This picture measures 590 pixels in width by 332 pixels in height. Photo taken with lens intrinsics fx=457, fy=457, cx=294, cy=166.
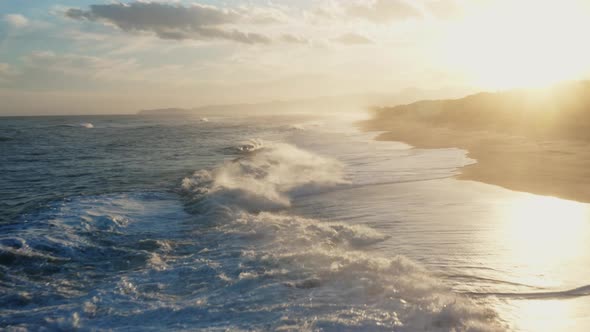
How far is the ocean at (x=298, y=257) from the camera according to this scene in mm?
5020

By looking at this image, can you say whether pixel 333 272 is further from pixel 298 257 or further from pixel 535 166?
pixel 535 166

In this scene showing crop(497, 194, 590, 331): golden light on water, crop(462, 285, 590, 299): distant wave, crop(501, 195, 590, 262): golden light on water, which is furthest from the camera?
crop(501, 195, 590, 262): golden light on water

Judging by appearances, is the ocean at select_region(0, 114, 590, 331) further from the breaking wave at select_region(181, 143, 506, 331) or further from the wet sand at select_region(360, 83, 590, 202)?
the wet sand at select_region(360, 83, 590, 202)

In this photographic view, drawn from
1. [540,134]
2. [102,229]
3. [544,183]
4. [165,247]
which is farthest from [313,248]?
[540,134]

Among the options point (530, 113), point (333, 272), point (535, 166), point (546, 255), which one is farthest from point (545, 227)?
point (530, 113)

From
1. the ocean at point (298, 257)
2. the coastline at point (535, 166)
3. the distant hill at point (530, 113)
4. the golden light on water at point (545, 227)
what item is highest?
the distant hill at point (530, 113)

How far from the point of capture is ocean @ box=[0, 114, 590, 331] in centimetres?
502

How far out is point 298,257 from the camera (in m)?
6.90

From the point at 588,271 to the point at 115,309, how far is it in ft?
19.3

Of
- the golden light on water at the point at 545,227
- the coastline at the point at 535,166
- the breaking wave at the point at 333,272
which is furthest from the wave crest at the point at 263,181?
the golden light on water at the point at 545,227

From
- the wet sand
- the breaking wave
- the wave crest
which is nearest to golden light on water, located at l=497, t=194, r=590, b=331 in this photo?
the breaking wave

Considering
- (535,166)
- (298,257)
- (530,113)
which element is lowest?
(298,257)

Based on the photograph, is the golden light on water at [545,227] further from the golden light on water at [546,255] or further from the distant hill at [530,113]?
the distant hill at [530,113]

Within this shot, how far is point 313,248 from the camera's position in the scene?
7.32 m
